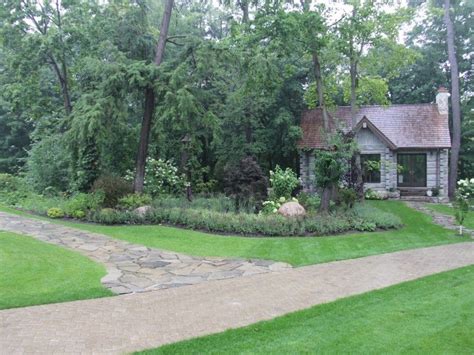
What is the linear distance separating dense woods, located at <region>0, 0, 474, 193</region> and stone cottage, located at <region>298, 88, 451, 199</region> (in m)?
1.24

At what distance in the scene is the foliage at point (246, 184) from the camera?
13.0 meters

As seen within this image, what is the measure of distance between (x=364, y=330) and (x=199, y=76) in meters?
11.2

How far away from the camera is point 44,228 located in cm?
1114

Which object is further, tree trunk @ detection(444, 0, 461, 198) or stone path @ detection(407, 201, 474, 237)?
tree trunk @ detection(444, 0, 461, 198)

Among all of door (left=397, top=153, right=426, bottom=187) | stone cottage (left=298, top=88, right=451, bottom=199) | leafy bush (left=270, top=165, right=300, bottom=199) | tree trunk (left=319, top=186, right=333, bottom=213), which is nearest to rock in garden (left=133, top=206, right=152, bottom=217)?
leafy bush (left=270, top=165, right=300, bottom=199)

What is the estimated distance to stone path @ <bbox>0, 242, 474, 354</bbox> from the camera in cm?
423

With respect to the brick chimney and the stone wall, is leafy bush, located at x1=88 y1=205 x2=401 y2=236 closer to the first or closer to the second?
the stone wall

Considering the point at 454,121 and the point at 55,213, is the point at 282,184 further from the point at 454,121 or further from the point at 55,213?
the point at 454,121

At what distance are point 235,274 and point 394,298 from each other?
2.58m

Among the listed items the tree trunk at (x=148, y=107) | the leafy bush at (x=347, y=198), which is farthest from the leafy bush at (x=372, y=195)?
the tree trunk at (x=148, y=107)

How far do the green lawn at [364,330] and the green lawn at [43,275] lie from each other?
7.68ft

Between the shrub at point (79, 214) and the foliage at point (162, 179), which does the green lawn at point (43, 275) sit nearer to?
the shrub at point (79, 214)

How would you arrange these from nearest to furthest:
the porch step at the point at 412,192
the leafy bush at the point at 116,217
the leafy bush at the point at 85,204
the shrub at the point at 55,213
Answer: the leafy bush at the point at 116,217 → the leafy bush at the point at 85,204 → the shrub at the point at 55,213 → the porch step at the point at 412,192

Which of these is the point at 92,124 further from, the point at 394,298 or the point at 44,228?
the point at 394,298
